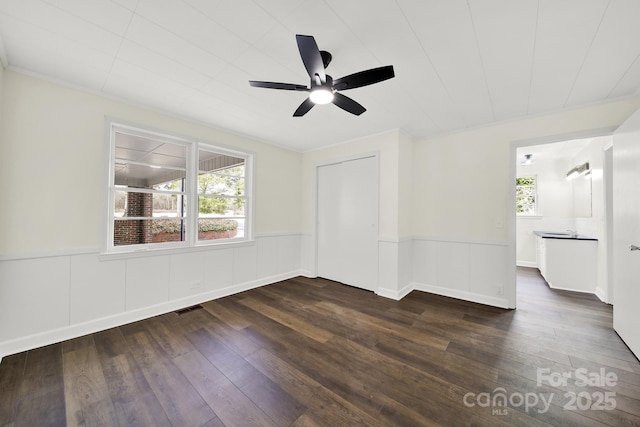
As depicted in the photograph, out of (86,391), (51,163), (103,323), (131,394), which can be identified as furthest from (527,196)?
(51,163)

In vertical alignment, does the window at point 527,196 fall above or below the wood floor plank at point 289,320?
above

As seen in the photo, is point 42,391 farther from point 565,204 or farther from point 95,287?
point 565,204

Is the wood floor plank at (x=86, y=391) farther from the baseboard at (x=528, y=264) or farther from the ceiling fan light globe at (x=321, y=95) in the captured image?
the baseboard at (x=528, y=264)

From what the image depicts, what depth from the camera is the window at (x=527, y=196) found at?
5605 millimetres

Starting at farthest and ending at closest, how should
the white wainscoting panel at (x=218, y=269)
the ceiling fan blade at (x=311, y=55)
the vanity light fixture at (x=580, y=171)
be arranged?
the vanity light fixture at (x=580, y=171)
the white wainscoting panel at (x=218, y=269)
the ceiling fan blade at (x=311, y=55)

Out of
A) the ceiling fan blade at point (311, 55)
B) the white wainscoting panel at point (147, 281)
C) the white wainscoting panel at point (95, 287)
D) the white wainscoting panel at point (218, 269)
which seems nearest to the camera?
the ceiling fan blade at point (311, 55)

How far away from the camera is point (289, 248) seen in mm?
4637

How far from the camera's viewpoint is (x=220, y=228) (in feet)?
12.2

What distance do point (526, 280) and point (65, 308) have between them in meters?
6.76

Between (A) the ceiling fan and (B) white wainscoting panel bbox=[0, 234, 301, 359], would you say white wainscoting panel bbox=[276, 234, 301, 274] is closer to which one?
(B) white wainscoting panel bbox=[0, 234, 301, 359]

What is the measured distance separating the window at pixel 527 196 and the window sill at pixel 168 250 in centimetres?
644

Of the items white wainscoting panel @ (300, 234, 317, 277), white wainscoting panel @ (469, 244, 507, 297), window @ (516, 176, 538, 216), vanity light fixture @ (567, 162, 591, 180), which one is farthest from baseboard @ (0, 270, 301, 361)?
window @ (516, 176, 538, 216)

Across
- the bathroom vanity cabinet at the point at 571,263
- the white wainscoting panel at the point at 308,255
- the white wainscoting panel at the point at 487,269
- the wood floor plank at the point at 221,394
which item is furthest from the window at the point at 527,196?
the wood floor plank at the point at 221,394

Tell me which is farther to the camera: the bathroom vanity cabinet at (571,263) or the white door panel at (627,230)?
the bathroom vanity cabinet at (571,263)
